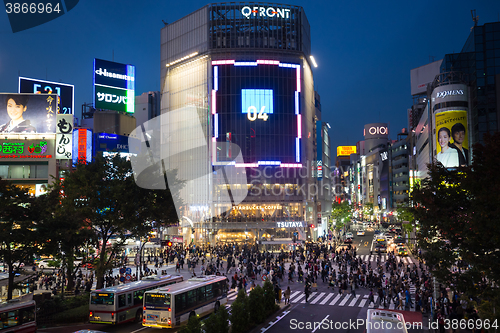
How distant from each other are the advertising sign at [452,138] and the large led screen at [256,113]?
25378 mm

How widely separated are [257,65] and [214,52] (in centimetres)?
828

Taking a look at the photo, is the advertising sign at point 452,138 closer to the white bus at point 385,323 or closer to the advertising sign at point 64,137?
the white bus at point 385,323

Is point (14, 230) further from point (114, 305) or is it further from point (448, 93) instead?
point (448, 93)

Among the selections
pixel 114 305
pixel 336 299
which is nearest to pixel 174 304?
pixel 114 305

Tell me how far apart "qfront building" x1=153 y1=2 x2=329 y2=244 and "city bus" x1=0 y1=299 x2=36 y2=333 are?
51770 millimetres

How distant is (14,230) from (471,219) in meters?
21.2

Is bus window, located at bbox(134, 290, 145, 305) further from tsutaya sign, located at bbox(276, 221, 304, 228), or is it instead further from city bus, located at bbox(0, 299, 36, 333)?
tsutaya sign, located at bbox(276, 221, 304, 228)

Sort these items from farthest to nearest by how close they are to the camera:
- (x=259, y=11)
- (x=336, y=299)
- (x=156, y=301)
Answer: (x=259, y=11)
(x=336, y=299)
(x=156, y=301)

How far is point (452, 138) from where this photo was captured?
2156 inches

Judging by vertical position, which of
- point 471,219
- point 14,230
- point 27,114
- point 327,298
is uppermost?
point 27,114

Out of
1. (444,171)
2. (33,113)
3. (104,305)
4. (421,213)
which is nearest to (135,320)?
(104,305)

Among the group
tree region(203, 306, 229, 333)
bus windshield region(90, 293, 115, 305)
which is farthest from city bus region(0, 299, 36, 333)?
tree region(203, 306, 229, 333)

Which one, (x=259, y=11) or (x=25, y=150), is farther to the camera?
(x=259, y=11)

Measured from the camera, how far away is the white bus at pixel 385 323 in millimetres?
14461
